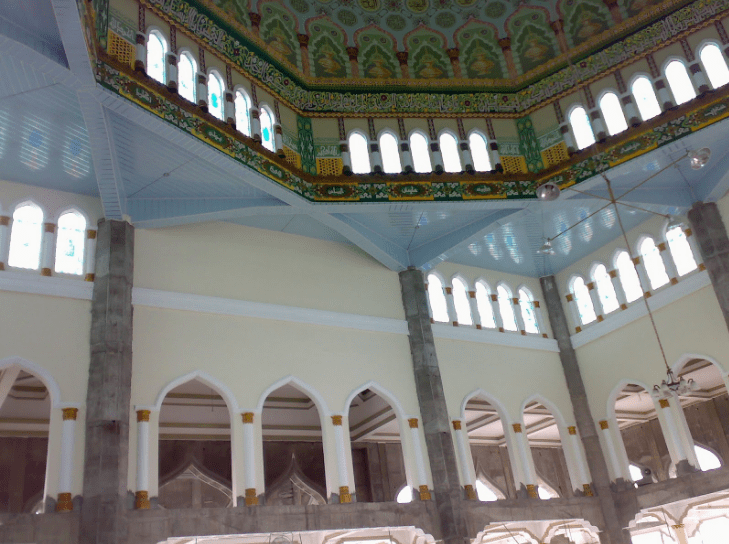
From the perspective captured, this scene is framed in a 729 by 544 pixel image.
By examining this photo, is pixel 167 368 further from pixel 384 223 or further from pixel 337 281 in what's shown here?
pixel 384 223

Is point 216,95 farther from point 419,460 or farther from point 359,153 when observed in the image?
point 419,460

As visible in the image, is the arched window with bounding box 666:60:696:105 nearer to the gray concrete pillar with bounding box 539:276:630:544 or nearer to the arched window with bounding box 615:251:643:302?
the arched window with bounding box 615:251:643:302

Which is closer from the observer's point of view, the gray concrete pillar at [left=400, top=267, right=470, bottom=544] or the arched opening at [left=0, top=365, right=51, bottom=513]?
the gray concrete pillar at [left=400, top=267, right=470, bottom=544]

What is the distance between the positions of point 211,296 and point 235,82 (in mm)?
4579

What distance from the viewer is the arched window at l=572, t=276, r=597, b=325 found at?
18.8m

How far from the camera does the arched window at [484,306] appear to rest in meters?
18.4

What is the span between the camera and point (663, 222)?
1697 cm

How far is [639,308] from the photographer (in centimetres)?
1733

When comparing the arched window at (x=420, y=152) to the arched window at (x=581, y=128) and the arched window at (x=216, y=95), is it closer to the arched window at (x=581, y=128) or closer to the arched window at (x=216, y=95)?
the arched window at (x=581, y=128)

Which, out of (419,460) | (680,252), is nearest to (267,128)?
(419,460)

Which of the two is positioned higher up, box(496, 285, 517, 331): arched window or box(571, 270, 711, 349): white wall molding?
box(496, 285, 517, 331): arched window

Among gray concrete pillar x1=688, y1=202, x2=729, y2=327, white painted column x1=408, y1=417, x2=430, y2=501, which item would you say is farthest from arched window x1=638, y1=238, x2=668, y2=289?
white painted column x1=408, y1=417, x2=430, y2=501

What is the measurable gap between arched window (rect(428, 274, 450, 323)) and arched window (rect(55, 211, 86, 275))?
832 centimetres

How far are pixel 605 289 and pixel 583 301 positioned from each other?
2.49 ft
